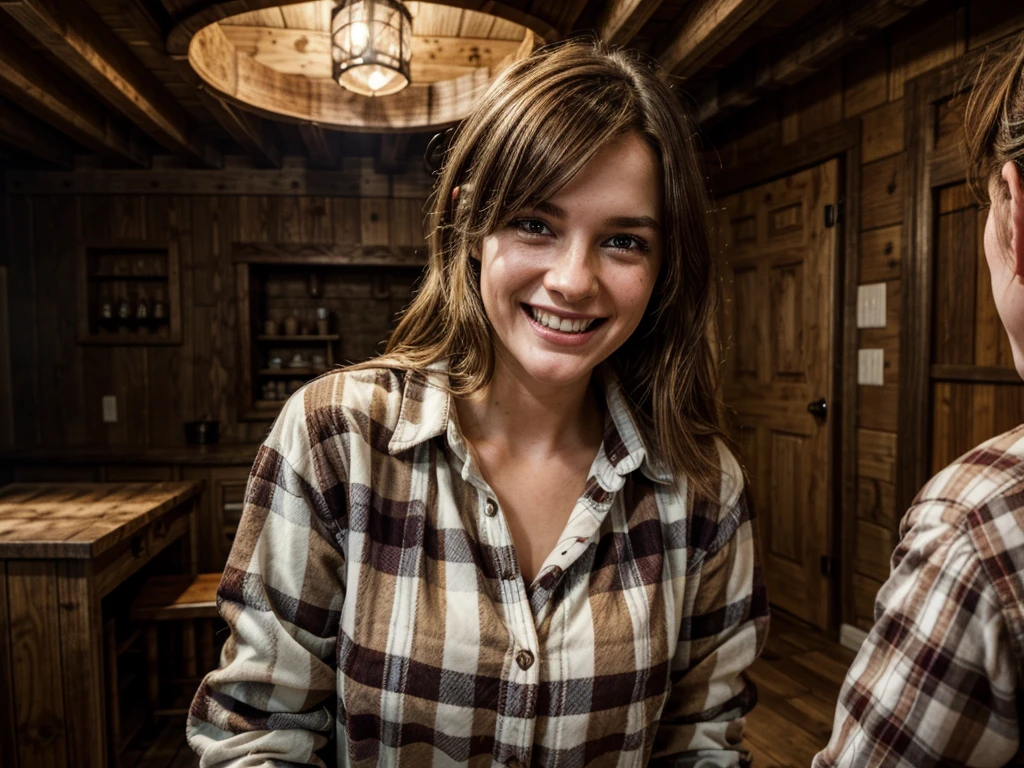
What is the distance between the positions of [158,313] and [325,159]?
1.51m

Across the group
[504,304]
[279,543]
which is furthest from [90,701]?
[504,304]

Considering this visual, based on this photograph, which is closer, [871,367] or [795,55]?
[795,55]

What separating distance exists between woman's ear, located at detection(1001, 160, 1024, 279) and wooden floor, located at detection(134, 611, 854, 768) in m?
2.28

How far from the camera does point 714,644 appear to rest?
3.51 feet

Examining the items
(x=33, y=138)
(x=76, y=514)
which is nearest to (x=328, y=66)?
(x=33, y=138)

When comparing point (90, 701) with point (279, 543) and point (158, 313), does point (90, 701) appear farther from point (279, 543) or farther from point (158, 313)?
point (158, 313)

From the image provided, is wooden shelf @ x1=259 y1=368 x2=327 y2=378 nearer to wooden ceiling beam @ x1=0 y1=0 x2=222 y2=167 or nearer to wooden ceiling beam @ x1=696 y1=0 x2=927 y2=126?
wooden ceiling beam @ x1=0 y1=0 x2=222 y2=167

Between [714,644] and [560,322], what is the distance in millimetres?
532

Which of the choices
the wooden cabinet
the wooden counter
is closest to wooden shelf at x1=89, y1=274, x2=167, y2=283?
the wooden cabinet

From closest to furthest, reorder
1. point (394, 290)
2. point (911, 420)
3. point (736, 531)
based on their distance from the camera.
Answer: point (736, 531)
point (911, 420)
point (394, 290)

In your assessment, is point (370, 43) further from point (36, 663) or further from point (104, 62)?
point (36, 663)

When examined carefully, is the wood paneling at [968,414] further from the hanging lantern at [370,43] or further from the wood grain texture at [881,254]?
the hanging lantern at [370,43]

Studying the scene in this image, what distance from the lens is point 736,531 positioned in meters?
1.08

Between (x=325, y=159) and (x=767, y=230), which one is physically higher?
(x=325, y=159)
